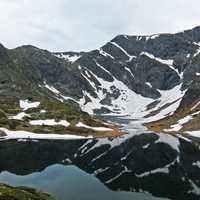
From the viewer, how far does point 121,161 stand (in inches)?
4235

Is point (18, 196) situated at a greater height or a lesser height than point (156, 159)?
lesser

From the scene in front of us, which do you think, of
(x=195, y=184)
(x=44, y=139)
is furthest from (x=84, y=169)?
(x=44, y=139)

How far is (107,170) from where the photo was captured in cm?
9381

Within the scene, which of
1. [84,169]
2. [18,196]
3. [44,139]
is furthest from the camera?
[44,139]

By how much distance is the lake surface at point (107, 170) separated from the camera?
2778 inches

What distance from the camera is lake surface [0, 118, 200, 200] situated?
70.6 meters

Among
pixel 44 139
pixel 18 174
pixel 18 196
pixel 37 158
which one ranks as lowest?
pixel 18 196

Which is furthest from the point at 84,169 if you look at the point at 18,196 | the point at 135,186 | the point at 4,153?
the point at 18,196

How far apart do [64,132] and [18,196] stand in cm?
15002

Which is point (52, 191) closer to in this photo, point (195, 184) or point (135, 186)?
point (135, 186)

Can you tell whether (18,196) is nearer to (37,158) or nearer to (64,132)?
(37,158)

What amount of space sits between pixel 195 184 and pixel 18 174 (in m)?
37.9

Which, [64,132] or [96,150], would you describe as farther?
[64,132]

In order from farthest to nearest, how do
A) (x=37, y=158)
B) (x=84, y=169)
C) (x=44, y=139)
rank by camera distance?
(x=44, y=139), (x=37, y=158), (x=84, y=169)
